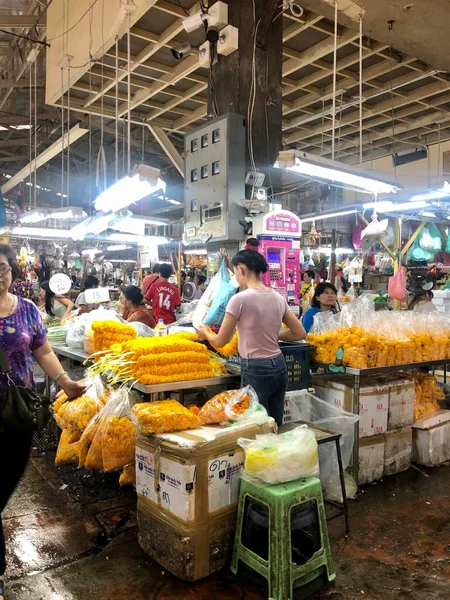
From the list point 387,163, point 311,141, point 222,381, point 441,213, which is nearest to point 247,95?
point 222,381

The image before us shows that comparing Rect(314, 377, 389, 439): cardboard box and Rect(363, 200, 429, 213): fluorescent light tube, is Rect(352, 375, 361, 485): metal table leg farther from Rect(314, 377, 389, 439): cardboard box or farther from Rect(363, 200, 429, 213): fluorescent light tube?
Rect(363, 200, 429, 213): fluorescent light tube

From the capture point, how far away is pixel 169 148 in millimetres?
8711

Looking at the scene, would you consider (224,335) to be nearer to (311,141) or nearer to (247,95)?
(247,95)

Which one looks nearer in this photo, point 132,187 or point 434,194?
point 132,187

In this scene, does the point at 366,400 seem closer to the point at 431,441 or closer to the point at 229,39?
the point at 431,441

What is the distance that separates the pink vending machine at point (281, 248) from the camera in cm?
509

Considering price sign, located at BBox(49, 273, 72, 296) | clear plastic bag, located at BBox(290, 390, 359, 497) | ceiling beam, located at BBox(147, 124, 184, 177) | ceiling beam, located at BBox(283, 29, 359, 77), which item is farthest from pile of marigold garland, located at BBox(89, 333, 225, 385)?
ceiling beam, located at BBox(147, 124, 184, 177)

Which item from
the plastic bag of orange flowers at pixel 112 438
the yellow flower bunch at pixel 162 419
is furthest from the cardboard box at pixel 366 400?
the plastic bag of orange flowers at pixel 112 438

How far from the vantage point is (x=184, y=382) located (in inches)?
141

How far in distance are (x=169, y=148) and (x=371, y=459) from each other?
6534 millimetres

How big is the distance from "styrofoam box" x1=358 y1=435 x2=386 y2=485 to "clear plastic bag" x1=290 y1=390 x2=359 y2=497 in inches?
6.6

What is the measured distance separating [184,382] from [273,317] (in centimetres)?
82

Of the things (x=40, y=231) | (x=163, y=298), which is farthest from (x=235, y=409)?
(x=40, y=231)

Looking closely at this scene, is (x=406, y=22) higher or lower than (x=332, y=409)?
higher
